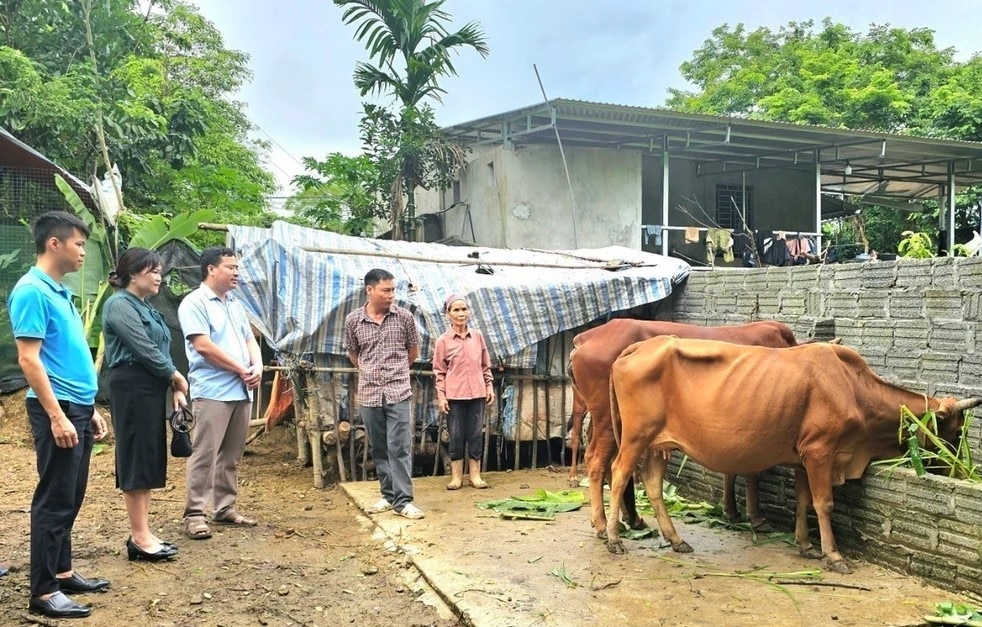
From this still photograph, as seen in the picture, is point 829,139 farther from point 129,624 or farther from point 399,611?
point 129,624

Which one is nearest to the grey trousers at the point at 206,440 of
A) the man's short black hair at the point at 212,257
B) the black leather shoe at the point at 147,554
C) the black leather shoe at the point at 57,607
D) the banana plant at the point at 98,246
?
the black leather shoe at the point at 147,554

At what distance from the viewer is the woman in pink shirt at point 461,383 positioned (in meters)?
6.83

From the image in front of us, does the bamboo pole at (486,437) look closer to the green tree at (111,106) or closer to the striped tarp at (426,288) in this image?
the striped tarp at (426,288)

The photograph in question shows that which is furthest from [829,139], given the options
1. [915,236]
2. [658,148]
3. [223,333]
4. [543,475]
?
[223,333]

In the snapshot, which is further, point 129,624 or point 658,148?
point 658,148

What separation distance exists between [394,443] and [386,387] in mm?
421

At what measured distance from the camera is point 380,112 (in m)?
13.9

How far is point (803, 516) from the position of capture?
15.2ft

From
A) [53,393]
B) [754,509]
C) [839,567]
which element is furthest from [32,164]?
[839,567]

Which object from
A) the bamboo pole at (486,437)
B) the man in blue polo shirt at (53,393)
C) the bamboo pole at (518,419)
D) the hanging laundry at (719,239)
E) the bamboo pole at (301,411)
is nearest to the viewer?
the man in blue polo shirt at (53,393)

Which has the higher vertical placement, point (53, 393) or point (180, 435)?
point (53, 393)

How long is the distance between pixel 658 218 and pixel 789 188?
329 centimetres

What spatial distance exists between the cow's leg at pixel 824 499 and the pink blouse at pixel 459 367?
10.1 feet

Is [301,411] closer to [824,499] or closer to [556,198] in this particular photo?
[824,499]
